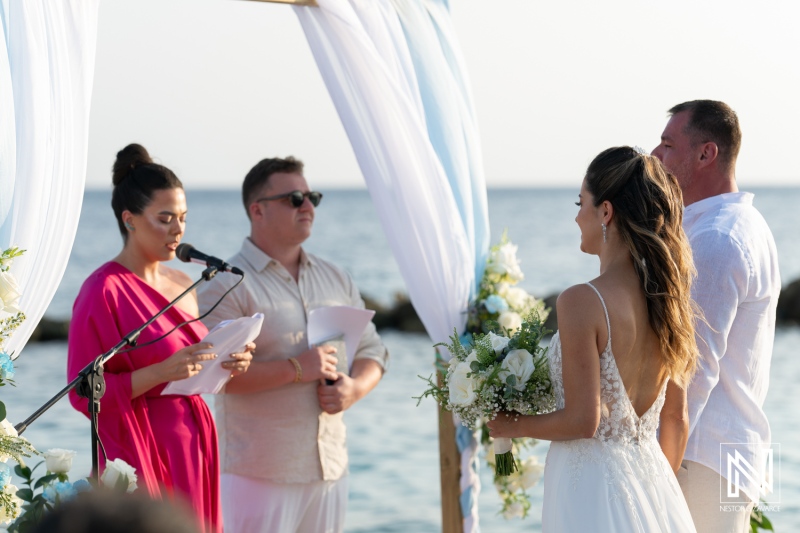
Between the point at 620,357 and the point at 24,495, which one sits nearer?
the point at 24,495

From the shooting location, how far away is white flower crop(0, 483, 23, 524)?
258 centimetres

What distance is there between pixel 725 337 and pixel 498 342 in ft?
2.46

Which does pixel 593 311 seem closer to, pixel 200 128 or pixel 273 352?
pixel 273 352

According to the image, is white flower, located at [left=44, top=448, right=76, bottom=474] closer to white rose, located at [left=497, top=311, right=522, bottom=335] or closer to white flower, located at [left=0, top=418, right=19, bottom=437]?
white flower, located at [left=0, top=418, right=19, bottom=437]

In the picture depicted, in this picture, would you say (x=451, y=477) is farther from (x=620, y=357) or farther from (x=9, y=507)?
(x=9, y=507)

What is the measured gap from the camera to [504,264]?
4480 millimetres

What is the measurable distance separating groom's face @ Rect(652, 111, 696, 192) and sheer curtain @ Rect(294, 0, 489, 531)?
993 millimetres

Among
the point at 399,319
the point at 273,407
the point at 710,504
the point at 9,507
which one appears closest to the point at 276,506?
the point at 273,407

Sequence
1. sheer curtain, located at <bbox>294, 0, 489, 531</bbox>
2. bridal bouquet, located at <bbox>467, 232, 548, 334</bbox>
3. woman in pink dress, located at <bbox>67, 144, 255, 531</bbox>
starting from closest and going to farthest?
woman in pink dress, located at <bbox>67, 144, 255, 531</bbox> < sheer curtain, located at <bbox>294, 0, 489, 531</bbox> < bridal bouquet, located at <bbox>467, 232, 548, 334</bbox>

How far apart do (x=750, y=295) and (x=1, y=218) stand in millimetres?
2313

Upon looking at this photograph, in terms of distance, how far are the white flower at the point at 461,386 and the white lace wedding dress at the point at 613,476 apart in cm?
24

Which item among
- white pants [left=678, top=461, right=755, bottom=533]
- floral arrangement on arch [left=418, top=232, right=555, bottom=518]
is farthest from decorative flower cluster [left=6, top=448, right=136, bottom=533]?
white pants [left=678, top=461, right=755, bottom=533]

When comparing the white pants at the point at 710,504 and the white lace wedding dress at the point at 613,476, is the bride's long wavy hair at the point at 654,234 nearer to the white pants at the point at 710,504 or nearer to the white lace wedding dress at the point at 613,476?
the white lace wedding dress at the point at 613,476

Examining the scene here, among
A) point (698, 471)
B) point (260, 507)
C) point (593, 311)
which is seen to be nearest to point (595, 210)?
point (593, 311)
